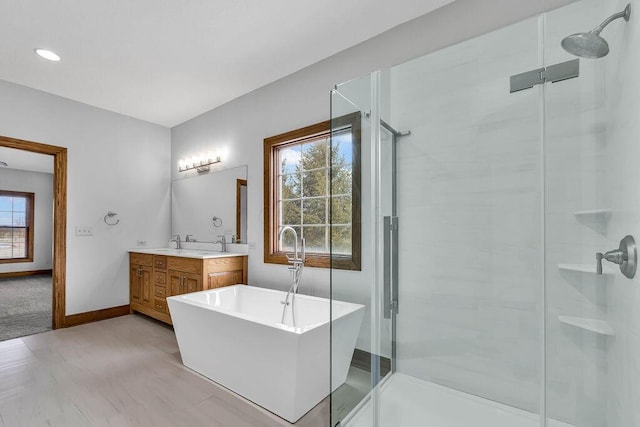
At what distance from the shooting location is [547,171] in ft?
4.37

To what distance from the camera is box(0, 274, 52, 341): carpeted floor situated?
3465 mm

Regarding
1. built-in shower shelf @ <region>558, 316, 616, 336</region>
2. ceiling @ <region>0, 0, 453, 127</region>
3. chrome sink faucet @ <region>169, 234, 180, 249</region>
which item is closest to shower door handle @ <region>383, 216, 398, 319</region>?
built-in shower shelf @ <region>558, 316, 616, 336</region>

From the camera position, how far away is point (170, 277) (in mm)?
3463

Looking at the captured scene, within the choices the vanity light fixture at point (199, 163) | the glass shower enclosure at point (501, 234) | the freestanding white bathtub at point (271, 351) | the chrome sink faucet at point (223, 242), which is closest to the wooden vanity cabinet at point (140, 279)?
the chrome sink faucet at point (223, 242)

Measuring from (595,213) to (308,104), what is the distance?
235 cm

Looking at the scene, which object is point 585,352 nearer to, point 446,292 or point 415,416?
point 446,292

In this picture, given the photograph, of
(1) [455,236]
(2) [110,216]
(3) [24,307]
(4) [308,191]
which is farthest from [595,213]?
(3) [24,307]

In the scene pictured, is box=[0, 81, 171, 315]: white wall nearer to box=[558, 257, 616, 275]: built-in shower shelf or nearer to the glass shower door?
the glass shower door

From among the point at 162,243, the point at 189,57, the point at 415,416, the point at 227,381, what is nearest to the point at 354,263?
the point at 415,416

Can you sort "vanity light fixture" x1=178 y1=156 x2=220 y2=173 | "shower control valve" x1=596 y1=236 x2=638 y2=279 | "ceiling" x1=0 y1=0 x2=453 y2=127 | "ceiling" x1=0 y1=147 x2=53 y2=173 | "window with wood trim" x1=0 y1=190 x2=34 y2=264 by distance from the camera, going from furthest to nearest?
1. "window with wood trim" x1=0 y1=190 x2=34 y2=264
2. "ceiling" x1=0 y1=147 x2=53 y2=173
3. "vanity light fixture" x1=178 y1=156 x2=220 y2=173
4. "ceiling" x1=0 y1=0 x2=453 y2=127
5. "shower control valve" x1=596 y1=236 x2=638 y2=279

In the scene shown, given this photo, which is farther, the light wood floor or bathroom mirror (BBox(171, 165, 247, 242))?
bathroom mirror (BBox(171, 165, 247, 242))

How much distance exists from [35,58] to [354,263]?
335cm

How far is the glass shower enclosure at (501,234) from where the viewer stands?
117 centimetres

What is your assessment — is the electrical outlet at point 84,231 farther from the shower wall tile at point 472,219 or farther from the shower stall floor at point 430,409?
the shower wall tile at point 472,219
